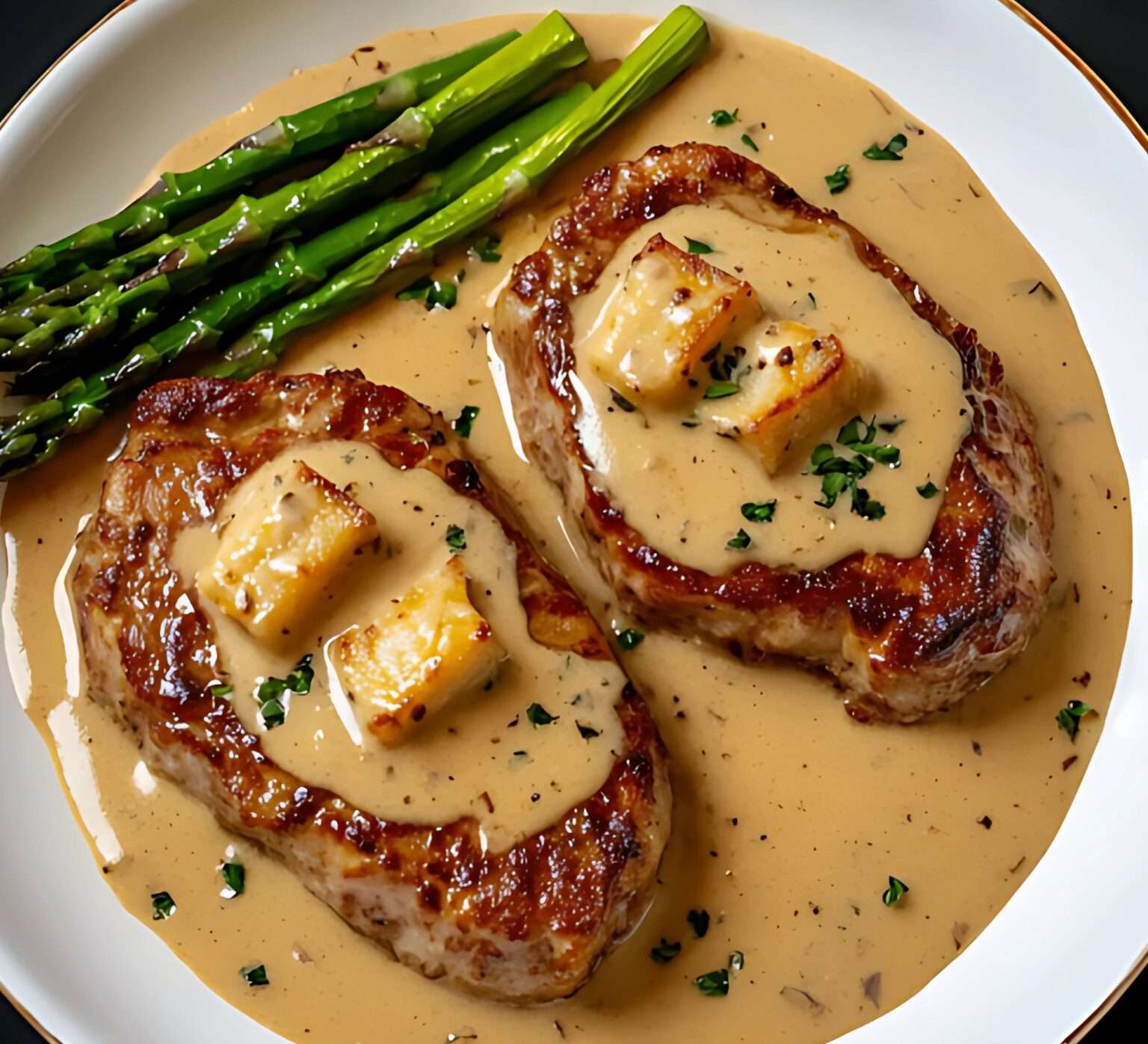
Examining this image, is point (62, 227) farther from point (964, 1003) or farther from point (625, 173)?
point (964, 1003)

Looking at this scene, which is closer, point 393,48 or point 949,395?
point 949,395

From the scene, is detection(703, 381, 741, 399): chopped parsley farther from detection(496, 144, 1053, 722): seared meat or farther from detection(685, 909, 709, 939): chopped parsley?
detection(685, 909, 709, 939): chopped parsley

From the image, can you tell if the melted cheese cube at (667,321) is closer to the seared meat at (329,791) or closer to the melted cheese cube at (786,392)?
the melted cheese cube at (786,392)

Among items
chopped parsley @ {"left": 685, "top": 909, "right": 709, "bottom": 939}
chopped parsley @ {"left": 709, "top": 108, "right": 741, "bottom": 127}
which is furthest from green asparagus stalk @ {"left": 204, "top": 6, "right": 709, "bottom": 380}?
chopped parsley @ {"left": 685, "top": 909, "right": 709, "bottom": 939}

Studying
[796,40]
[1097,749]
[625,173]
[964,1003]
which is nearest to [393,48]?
[625,173]

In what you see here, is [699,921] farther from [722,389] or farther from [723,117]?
[723,117]
